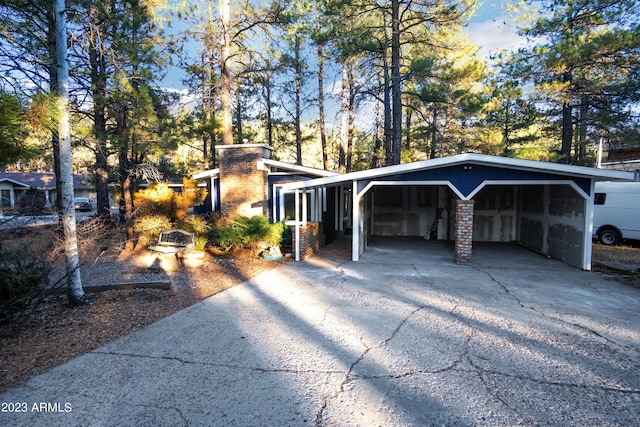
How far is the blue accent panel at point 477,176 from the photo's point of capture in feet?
25.3

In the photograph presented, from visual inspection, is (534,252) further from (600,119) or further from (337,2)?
(337,2)

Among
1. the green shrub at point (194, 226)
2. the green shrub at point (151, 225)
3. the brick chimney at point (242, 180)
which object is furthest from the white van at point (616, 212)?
the green shrub at point (151, 225)

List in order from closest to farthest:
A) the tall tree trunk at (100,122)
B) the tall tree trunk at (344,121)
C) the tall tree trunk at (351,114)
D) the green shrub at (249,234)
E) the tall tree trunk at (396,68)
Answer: the tall tree trunk at (100,122)
the green shrub at (249,234)
the tall tree trunk at (396,68)
the tall tree trunk at (344,121)
the tall tree trunk at (351,114)

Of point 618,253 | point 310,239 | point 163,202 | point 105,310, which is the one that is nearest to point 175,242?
point 163,202

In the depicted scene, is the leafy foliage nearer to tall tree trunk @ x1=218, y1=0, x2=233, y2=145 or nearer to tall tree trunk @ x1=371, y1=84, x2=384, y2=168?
tall tree trunk @ x1=218, y1=0, x2=233, y2=145

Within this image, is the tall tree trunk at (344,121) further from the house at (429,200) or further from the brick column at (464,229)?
the brick column at (464,229)

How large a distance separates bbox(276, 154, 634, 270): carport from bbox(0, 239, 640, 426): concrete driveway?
2.62 meters

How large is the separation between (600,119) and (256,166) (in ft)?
39.7

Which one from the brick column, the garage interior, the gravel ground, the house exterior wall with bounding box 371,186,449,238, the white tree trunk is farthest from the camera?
the house exterior wall with bounding box 371,186,449,238

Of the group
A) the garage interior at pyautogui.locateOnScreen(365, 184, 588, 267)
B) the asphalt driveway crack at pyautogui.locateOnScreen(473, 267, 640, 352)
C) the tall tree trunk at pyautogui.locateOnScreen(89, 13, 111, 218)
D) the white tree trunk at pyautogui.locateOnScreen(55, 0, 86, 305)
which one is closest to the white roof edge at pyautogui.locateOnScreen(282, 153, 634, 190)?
the garage interior at pyautogui.locateOnScreen(365, 184, 588, 267)

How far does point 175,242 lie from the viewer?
889cm

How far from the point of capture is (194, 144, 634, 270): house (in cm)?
776

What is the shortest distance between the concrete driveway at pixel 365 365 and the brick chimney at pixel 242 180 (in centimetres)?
503

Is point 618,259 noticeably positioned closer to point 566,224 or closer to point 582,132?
point 566,224
